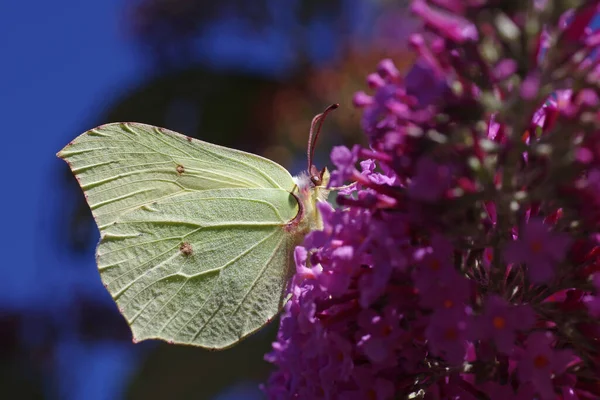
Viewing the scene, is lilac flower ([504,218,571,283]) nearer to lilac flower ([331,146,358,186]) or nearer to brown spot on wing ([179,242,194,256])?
lilac flower ([331,146,358,186])

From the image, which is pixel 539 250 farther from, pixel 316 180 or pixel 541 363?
pixel 316 180

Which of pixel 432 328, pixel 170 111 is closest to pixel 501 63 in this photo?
pixel 432 328

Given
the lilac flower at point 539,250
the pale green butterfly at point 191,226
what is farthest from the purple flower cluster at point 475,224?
the pale green butterfly at point 191,226

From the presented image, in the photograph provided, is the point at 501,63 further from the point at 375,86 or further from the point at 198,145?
the point at 198,145

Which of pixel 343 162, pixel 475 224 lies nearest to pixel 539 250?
pixel 475 224

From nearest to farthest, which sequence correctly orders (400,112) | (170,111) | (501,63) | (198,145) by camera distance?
(501,63)
(400,112)
(198,145)
(170,111)

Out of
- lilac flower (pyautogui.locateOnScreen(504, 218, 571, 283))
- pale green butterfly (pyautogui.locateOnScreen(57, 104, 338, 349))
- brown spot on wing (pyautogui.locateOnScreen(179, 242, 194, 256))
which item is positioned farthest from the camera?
brown spot on wing (pyautogui.locateOnScreen(179, 242, 194, 256))

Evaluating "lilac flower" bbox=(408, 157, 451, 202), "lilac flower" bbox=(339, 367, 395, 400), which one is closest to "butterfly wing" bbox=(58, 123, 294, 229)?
"lilac flower" bbox=(339, 367, 395, 400)
